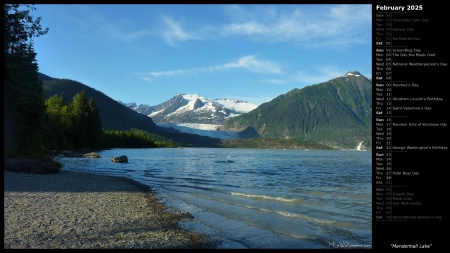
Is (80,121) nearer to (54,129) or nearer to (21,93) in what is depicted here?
(54,129)

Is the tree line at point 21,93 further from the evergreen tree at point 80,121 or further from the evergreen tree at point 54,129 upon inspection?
the evergreen tree at point 80,121

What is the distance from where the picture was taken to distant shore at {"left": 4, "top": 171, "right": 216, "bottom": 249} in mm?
12641

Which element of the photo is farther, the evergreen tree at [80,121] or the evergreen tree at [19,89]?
the evergreen tree at [80,121]

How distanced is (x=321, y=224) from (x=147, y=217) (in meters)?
9.51

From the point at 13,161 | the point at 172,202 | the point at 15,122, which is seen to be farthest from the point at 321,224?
the point at 15,122

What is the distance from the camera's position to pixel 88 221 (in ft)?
53.4

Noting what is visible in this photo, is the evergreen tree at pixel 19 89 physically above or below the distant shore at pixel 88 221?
above

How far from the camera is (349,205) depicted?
25047mm

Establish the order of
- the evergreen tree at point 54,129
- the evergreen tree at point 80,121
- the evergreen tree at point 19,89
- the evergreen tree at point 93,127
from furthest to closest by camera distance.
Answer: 1. the evergreen tree at point 93,127
2. the evergreen tree at point 80,121
3. the evergreen tree at point 54,129
4. the evergreen tree at point 19,89

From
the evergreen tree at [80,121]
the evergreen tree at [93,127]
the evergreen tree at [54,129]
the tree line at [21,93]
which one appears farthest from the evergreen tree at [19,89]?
the evergreen tree at [93,127]

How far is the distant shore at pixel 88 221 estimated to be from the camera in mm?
12641

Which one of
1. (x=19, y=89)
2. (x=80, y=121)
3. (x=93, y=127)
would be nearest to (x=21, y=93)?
(x=19, y=89)

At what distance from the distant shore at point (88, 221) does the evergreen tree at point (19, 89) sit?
6.86 m
